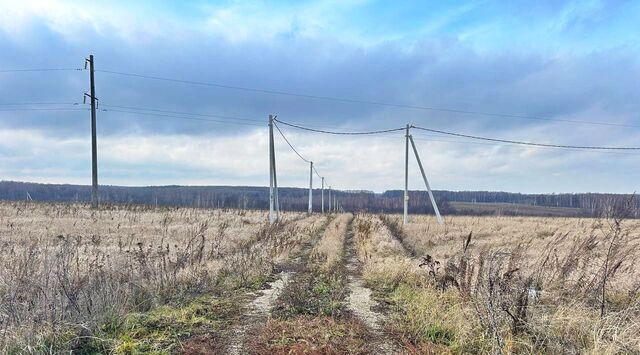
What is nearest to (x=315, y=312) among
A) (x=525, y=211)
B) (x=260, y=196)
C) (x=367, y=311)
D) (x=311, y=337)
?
(x=367, y=311)

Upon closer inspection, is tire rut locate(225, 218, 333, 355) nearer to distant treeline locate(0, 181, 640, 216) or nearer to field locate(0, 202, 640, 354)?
field locate(0, 202, 640, 354)

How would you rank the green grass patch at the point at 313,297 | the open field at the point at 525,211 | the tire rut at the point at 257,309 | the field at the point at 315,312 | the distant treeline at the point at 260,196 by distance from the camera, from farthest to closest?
the distant treeline at the point at 260,196
the open field at the point at 525,211
the green grass patch at the point at 313,297
the tire rut at the point at 257,309
the field at the point at 315,312

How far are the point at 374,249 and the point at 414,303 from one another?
782 centimetres

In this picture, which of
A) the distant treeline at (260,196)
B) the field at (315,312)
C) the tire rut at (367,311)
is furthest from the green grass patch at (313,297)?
the distant treeline at (260,196)

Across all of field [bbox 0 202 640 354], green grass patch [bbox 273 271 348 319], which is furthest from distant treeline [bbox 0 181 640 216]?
field [bbox 0 202 640 354]

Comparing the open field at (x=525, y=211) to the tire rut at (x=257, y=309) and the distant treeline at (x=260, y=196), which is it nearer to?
the distant treeline at (x=260, y=196)

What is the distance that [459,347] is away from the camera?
466cm

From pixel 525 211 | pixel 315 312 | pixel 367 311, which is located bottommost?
pixel 525 211

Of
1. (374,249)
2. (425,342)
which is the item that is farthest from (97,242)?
(425,342)

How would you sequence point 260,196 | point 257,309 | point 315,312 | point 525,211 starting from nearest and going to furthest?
point 315,312 < point 257,309 < point 525,211 < point 260,196

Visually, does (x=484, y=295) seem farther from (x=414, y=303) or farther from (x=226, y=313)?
(x=226, y=313)

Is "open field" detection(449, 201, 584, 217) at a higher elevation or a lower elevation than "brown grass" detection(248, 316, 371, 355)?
lower

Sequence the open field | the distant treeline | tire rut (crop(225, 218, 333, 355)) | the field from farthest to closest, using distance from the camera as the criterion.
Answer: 1. the distant treeline
2. the open field
3. tire rut (crop(225, 218, 333, 355))
4. the field

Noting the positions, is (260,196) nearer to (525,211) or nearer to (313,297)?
(525,211)
